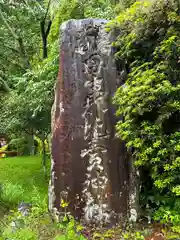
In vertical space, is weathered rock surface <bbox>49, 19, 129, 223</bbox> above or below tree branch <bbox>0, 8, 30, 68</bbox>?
below

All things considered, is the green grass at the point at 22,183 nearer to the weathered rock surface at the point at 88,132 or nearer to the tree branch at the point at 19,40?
the weathered rock surface at the point at 88,132

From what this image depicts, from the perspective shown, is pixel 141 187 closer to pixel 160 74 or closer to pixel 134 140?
pixel 134 140

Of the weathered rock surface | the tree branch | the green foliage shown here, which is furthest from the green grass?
the tree branch

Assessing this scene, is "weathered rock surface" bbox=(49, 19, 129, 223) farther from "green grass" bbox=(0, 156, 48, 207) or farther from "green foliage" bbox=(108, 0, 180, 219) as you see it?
"green grass" bbox=(0, 156, 48, 207)

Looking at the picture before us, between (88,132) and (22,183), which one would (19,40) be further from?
(88,132)

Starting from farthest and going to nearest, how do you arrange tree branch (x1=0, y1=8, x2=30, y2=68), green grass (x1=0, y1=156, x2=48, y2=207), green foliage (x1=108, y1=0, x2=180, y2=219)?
1. tree branch (x1=0, y1=8, x2=30, y2=68)
2. green grass (x1=0, y1=156, x2=48, y2=207)
3. green foliage (x1=108, y1=0, x2=180, y2=219)

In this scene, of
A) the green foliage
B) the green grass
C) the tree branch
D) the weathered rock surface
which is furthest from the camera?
the tree branch

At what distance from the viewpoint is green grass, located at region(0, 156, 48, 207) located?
5.30m

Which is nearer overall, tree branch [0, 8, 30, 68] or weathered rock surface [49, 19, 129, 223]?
weathered rock surface [49, 19, 129, 223]

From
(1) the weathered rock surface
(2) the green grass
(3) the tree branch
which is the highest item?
(3) the tree branch

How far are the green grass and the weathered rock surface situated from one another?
43.8 inches

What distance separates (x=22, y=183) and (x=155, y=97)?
5619 mm

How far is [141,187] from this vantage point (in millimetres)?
4324

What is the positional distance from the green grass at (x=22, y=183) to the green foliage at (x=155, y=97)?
2.16 m
